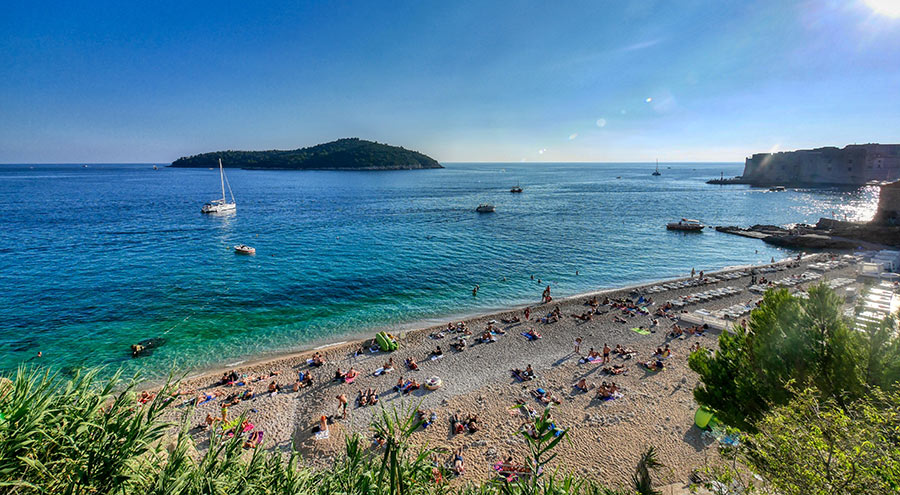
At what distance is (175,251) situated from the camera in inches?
1720

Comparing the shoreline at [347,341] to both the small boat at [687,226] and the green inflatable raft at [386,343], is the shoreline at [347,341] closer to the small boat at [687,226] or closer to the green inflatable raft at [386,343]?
the green inflatable raft at [386,343]

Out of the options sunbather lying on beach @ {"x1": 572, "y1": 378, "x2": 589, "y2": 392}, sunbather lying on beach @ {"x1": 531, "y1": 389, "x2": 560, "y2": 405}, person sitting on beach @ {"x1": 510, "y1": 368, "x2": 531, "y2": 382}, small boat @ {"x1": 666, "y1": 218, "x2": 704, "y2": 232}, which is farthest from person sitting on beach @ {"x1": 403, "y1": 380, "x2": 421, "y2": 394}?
small boat @ {"x1": 666, "y1": 218, "x2": 704, "y2": 232}

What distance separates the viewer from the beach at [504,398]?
1384 centimetres

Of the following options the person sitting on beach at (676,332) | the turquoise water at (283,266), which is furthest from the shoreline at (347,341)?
the person sitting on beach at (676,332)

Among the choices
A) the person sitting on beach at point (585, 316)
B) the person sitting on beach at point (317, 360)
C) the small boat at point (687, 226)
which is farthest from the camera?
the small boat at point (687, 226)

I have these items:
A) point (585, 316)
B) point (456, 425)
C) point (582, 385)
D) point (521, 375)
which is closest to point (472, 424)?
point (456, 425)

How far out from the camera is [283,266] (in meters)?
38.9

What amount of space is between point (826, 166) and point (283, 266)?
176458 millimetres

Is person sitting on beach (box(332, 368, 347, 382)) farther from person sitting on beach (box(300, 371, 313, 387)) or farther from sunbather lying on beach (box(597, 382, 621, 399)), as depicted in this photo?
sunbather lying on beach (box(597, 382, 621, 399))

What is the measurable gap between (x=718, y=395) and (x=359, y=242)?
44.3 meters

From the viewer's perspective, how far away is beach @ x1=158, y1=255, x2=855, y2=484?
13844 mm

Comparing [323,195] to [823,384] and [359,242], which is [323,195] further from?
[823,384]

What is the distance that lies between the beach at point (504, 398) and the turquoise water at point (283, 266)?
14.9 feet

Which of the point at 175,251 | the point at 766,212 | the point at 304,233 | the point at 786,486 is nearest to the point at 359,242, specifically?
the point at 304,233
